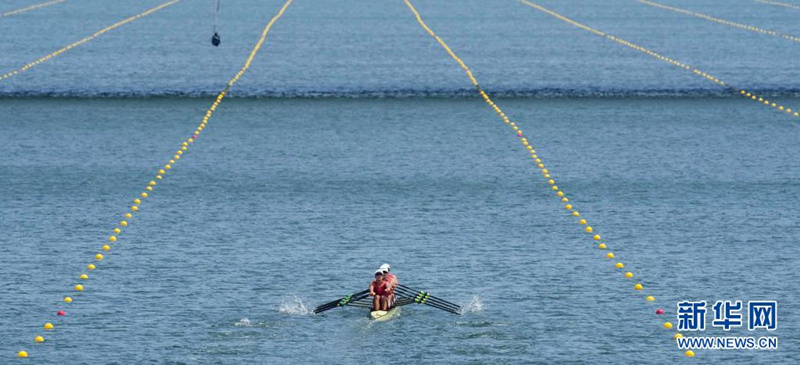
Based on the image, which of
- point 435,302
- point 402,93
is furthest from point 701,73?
point 435,302

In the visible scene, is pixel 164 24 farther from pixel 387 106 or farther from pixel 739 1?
pixel 739 1

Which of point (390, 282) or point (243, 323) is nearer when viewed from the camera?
point (243, 323)

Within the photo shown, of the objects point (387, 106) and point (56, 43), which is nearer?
point (387, 106)

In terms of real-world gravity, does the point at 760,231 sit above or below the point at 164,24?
above

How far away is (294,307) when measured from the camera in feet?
79.9

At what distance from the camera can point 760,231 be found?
30391 mm

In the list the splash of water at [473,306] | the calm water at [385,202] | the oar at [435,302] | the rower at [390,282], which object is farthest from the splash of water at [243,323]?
the splash of water at [473,306]

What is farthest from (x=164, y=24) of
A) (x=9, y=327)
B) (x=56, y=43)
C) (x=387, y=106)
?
(x=9, y=327)

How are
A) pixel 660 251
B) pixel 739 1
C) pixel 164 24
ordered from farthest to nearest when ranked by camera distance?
pixel 739 1
pixel 164 24
pixel 660 251

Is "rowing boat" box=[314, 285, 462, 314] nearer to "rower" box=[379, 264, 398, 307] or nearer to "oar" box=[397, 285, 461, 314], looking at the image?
"oar" box=[397, 285, 461, 314]

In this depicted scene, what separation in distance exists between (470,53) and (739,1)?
41014 millimetres

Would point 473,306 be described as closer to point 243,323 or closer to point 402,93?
point 243,323

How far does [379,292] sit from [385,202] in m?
9.45

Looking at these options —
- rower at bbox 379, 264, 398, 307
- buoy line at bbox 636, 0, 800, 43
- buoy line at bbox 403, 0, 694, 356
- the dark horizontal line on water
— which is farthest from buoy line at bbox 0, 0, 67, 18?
rower at bbox 379, 264, 398, 307
